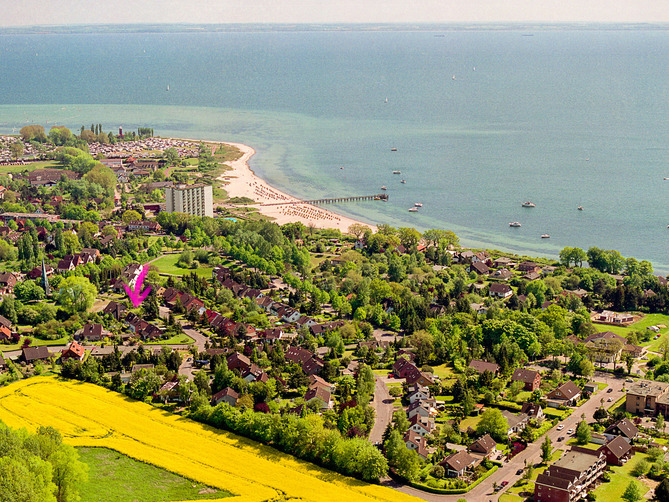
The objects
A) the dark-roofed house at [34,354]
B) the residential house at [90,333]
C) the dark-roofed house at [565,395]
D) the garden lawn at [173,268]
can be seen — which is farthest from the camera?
the garden lawn at [173,268]

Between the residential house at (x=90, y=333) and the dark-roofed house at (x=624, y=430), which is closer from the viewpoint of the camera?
the dark-roofed house at (x=624, y=430)

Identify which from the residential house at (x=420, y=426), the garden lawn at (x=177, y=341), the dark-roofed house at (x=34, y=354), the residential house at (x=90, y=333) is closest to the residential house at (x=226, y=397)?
the residential house at (x=420, y=426)

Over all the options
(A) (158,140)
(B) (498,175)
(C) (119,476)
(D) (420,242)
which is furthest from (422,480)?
(A) (158,140)

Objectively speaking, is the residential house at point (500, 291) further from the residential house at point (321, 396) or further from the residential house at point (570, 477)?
the residential house at point (570, 477)

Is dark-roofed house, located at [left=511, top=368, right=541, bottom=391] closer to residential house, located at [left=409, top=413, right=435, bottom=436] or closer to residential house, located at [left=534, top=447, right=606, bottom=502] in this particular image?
residential house, located at [left=409, top=413, right=435, bottom=436]

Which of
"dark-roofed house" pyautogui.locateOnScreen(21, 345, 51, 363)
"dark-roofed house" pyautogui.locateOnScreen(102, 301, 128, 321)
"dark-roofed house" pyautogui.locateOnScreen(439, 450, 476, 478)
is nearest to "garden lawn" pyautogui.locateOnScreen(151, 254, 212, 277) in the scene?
"dark-roofed house" pyautogui.locateOnScreen(102, 301, 128, 321)
